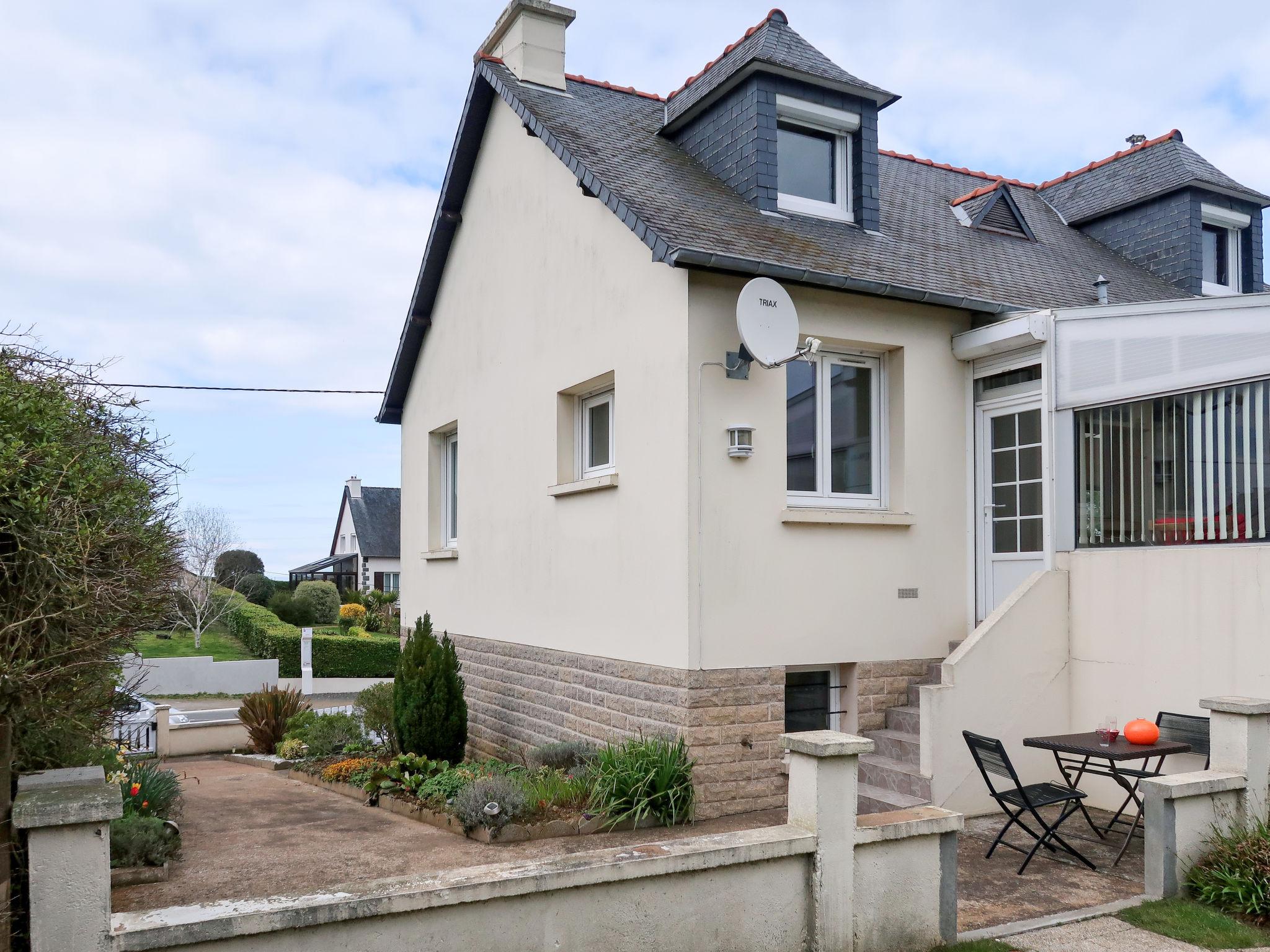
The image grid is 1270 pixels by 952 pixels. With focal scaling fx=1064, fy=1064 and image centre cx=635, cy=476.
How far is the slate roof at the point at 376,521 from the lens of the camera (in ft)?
175

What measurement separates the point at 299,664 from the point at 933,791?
25.3 metres

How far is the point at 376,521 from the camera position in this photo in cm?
5528

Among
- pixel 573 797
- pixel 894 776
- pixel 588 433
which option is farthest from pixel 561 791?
pixel 588 433

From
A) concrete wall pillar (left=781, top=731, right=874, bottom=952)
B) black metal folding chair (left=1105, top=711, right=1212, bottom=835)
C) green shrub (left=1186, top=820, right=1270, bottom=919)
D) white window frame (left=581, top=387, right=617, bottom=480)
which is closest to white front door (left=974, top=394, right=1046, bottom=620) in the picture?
black metal folding chair (left=1105, top=711, right=1212, bottom=835)

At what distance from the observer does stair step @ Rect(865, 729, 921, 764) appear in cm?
841

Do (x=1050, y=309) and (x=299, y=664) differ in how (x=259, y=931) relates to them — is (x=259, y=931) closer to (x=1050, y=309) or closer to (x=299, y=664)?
(x=1050, y=309)

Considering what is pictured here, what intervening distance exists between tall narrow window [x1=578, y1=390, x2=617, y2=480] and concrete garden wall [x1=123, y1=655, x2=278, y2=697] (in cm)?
1773

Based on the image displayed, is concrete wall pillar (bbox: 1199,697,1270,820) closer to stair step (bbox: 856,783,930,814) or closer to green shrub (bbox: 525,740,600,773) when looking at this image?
stair step (bbox: 856,783,930,814)

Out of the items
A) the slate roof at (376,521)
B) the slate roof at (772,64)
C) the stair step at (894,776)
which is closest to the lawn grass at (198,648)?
the slate roof at (376,521)

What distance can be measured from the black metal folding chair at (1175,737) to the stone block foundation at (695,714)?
2558 millimetres

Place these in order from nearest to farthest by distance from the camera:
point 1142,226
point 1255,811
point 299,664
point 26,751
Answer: point 26,751
point 1255,811
point 1142,226
point 299,664

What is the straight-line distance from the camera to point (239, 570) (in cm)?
4647

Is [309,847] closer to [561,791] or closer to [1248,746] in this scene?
[561,791]

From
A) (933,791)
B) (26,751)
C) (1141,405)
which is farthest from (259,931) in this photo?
(1141,405)
